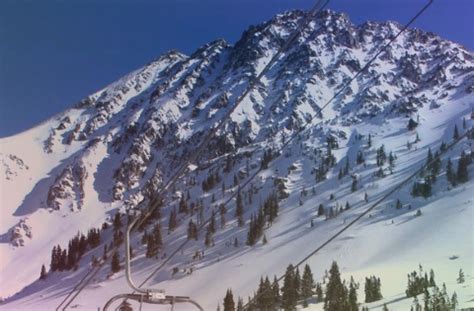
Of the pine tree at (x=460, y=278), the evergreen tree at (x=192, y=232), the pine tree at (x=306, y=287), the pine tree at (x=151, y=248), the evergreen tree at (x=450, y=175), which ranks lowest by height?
the pine tree at (x=460, y=278)

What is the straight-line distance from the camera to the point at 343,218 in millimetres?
182625

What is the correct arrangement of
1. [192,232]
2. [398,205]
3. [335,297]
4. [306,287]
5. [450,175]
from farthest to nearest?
[192,232] < [450,175] < [398,205] < [306,287] < [335,297]

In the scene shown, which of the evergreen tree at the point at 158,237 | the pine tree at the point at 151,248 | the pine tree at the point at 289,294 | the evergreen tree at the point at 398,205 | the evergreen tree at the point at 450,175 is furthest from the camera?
the evergreen tree at the point at 158,237

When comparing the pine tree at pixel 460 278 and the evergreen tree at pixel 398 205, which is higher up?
the evergreen tree at pixel 398 205

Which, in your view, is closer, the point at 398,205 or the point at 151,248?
the point at 398,205

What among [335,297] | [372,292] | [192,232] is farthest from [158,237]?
[335,297]

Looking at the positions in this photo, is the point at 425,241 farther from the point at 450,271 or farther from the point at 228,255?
the point at 228,255

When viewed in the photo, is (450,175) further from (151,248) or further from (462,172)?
(151,248)

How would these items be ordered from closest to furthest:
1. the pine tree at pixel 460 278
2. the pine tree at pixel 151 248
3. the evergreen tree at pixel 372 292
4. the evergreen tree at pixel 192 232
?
the evergreen tree at pixel 372 292
the pine tree at pixel 460 278
the evergreen tree at pixel 192 232
the pine tree at pixel 151 248

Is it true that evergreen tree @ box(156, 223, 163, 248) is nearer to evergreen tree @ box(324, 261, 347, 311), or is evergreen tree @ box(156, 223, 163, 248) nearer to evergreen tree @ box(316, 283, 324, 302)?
evergreen tree @ box(316, 283, 324, 302)

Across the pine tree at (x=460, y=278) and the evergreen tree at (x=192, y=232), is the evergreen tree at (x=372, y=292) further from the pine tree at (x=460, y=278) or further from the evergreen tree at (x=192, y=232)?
the evergreen tree at (x=192, y=232)

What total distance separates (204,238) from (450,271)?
85427mm

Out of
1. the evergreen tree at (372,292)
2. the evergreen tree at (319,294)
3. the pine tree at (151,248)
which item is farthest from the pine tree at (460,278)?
the pine tree at (151,248)

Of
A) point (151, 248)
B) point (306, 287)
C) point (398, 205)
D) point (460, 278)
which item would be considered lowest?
point (460, 278)
